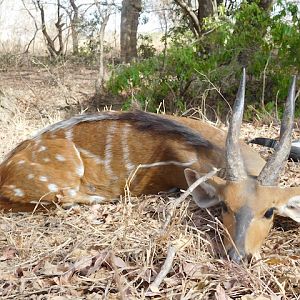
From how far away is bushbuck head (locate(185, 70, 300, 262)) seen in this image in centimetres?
364

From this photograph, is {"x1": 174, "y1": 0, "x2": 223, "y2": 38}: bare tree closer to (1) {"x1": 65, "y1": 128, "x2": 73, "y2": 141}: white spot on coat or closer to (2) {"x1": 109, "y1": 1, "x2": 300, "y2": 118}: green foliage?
(2) {"x1": 109, "y1": 1, "x2": 300, "y2": 118}: green foliage

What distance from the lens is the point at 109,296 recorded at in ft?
10.2

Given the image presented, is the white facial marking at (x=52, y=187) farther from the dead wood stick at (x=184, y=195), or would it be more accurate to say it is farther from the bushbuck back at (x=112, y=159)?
the dead wood stick at (x=184, y=195)

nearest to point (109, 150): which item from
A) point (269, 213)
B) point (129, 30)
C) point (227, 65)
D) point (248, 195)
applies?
point (248, 195)

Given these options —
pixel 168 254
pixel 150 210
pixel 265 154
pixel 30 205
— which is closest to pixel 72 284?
pixel 168 254

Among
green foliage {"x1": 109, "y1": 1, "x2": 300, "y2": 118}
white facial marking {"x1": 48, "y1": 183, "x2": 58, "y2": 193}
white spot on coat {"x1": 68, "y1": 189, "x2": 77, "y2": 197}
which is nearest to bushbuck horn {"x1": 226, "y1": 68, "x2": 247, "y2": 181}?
white spot on coat {"x1": 68, "y1": 189, "x2": 77, "y2": 197}

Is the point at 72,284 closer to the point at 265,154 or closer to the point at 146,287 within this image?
the point at 146,287

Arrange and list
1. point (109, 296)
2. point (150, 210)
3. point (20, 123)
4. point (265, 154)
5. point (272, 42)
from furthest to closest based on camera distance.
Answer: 1. point (272, 42)
2. point (20, 123)
3. point (265, 154)
4. point (150, 210)
5. point (109, 296)

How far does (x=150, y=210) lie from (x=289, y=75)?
673 centimetres

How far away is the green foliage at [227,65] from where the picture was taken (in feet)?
32.1

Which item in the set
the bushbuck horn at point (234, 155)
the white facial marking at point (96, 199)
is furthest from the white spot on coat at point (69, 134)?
the bushbuck horn at point (234, 155)

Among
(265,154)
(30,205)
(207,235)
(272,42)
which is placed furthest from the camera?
(272,42)

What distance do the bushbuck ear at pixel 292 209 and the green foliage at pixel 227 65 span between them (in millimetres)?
5586

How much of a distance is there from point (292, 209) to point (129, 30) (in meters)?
13.3
